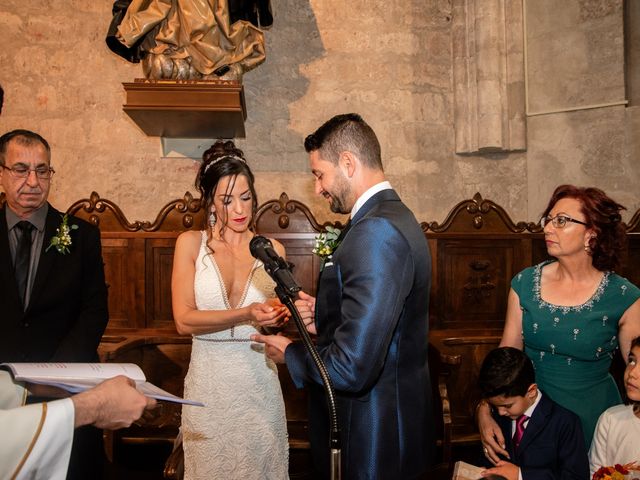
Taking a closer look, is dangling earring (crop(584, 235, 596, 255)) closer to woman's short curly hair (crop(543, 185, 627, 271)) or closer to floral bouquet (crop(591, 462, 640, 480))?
woman's short curly hair (crop(543, 185, 627, 271))

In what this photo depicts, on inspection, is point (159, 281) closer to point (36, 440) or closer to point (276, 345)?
point (276, 345)

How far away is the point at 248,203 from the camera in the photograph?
264 cm

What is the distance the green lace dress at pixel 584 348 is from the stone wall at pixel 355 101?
Result: 3088 mm

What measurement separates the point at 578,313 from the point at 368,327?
1236 millimetres

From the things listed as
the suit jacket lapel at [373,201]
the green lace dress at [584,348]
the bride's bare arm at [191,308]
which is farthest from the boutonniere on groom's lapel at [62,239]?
the green lace dress at [584,348]

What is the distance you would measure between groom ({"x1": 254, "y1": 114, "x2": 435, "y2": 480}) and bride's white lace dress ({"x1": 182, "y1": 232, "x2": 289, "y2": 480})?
2.08 ft

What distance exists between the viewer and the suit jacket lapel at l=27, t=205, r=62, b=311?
7.55ft

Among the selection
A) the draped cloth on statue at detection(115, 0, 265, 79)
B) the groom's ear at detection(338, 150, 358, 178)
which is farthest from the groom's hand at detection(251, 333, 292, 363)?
the draped cloth on statue at detection(115, 0, 265, 79)

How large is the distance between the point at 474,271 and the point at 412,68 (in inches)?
85.6

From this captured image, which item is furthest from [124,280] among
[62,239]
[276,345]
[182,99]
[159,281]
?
[276,345]

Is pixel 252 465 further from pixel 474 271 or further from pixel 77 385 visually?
pixel 474 271

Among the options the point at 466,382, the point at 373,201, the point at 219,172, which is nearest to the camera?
the point at 373,201

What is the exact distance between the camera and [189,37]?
4445 millimetres

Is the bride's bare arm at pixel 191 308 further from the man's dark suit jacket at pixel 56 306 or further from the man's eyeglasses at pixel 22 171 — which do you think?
the man's eyeglasses at pixel 22 171
